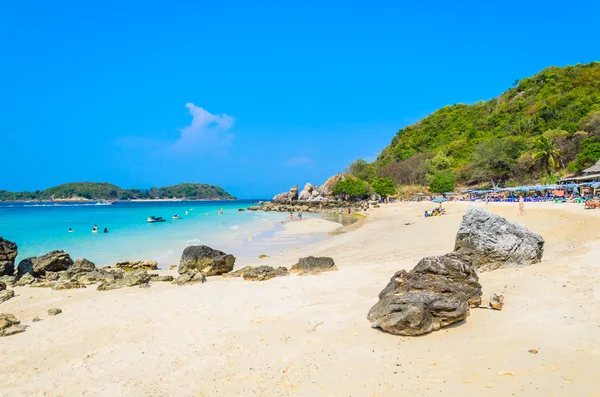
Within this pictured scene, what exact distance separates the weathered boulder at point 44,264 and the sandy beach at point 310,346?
6.00 m

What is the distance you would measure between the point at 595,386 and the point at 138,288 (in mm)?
11517

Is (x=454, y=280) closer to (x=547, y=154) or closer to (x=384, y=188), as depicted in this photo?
(x=547, y=154)

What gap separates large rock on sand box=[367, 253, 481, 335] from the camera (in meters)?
5.69

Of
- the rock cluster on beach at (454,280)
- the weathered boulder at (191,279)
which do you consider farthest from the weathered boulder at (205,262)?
the rock cluster on beach at (454,280)

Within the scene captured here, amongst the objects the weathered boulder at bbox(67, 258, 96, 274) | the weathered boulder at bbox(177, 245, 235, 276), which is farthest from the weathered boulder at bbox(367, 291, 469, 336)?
the weathered boulder at bbox(67, 258, 96, 274)

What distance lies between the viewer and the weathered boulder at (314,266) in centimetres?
1184

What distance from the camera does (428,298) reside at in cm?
599

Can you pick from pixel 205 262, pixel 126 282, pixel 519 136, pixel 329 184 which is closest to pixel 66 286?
pixel 126 282

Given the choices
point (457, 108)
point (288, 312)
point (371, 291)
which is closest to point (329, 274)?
point (371, 291)

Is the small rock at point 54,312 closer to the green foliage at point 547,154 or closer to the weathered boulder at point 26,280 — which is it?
the weathered boulder at point 26,280

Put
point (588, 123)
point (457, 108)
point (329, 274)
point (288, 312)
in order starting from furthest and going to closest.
A: point (457, 108) → point (588, 123) → point (329, 274) → point (288, 312)

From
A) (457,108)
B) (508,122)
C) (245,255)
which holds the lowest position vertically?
(245,255)

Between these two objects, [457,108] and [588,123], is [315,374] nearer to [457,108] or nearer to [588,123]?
[588,123]

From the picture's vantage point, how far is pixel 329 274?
11.1 meters
